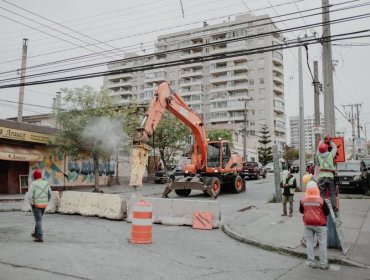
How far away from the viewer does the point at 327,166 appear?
335 inches

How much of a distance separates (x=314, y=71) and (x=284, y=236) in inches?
645

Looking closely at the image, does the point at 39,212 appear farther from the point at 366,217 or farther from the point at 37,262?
the point at 366,217

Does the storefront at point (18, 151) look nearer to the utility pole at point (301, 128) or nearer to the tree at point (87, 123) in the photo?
the tree at point (87, 123)

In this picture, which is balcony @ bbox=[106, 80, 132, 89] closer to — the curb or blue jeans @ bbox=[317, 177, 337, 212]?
the curb

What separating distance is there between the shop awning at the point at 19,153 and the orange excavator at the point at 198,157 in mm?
9896

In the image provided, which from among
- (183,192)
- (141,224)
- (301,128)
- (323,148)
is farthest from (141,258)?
(301,128)

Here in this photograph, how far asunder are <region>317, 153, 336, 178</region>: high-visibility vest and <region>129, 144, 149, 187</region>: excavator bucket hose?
5.21 metres

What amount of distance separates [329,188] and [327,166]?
19.5 inches

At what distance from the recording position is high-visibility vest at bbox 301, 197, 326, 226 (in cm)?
712

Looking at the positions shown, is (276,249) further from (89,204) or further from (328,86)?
(89,204)

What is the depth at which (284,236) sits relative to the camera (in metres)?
9.76

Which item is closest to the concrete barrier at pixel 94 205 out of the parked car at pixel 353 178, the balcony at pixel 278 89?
the parked car at pixel 353 178

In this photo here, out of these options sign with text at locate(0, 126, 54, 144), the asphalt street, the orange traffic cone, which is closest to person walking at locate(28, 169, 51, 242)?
the asphalt street

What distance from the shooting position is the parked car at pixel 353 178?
21.8 metres
